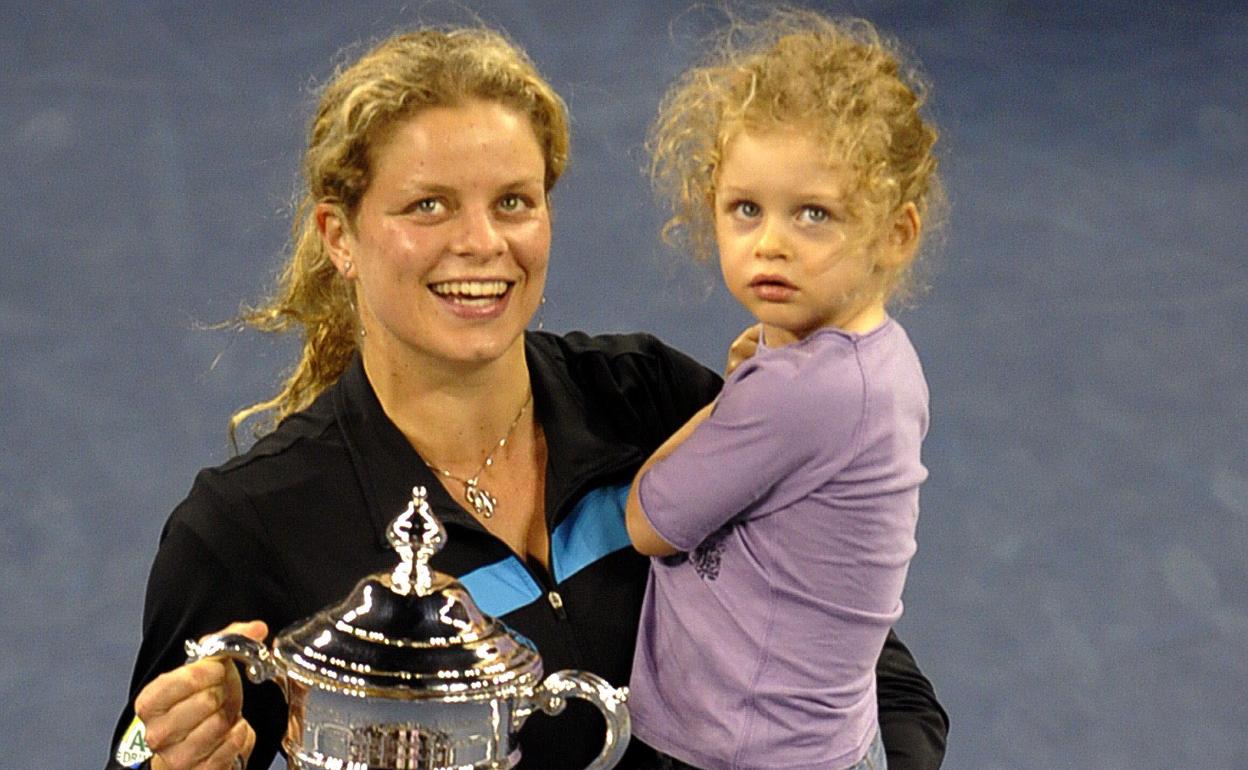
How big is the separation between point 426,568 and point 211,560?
36cm

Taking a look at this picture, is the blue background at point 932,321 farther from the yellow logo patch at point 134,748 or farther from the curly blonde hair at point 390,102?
the yellow logo patch at point 134,748

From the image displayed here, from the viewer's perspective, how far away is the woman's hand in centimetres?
143

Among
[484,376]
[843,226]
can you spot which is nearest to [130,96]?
[484,376]

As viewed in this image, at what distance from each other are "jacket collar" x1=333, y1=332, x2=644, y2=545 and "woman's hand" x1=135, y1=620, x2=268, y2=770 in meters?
0.26

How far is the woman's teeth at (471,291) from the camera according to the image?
5.57ft

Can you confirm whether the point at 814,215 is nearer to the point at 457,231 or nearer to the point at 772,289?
the point at 772,289

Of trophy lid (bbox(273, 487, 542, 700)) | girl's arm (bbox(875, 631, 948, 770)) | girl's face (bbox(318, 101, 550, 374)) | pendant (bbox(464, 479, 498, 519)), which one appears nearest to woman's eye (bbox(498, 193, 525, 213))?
girl's face (bbox(318, 101, 550, 374))

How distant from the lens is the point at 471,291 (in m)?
1.70

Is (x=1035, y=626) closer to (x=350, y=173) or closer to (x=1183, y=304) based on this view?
(x=1183, y=304)

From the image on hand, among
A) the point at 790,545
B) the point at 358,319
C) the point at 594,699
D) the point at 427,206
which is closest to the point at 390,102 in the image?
the point at 427,206

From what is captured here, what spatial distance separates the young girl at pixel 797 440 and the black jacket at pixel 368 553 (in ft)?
0.26

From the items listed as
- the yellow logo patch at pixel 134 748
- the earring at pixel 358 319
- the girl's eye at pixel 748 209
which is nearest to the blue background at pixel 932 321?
the earring at pixel 358 319

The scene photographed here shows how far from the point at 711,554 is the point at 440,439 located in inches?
10.5

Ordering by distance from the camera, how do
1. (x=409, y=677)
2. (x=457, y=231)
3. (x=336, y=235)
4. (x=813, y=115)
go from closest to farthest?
(x=409, y=677), (x=813, y=115), (x=457, y=231), (x=336, y=235)
